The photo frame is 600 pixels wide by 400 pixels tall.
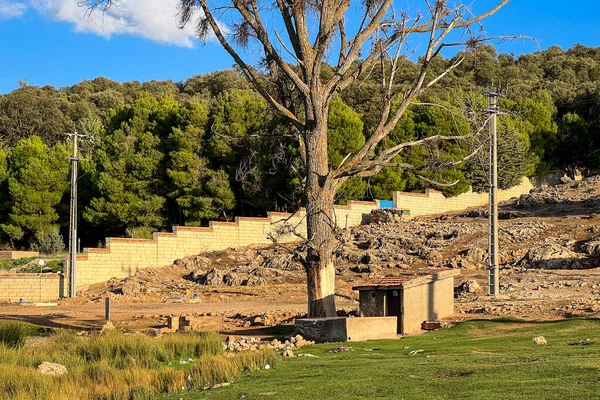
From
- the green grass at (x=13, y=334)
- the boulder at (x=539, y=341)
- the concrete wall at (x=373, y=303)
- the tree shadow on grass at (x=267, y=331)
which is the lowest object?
the tree shadow on grass at (x=267, y=331)

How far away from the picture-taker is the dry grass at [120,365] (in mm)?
14133

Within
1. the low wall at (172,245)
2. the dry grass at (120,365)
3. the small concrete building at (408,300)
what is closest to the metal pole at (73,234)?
the low wall at (172,245)

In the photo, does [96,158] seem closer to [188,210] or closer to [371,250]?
[188,210]

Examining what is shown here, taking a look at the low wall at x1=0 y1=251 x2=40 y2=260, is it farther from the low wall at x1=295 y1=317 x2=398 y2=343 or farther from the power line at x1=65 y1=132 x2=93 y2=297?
the low wall at x1=295 y1=317 x2=398 y2=343

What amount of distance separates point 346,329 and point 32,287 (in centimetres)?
2682

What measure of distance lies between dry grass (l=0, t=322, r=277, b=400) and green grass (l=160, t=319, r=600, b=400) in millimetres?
692

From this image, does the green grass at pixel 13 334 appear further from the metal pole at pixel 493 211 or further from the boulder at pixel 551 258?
the boulder at pixel 551 258

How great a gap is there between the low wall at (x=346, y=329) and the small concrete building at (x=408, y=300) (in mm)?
1123

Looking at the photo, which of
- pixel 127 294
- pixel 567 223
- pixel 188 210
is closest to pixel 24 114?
pixel 188 210

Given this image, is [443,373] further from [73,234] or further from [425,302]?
[73,234]

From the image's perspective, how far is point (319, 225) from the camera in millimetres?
21453

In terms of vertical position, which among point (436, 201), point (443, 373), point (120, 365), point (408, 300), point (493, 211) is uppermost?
point (436, 201)

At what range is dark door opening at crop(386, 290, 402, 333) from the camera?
23.0m

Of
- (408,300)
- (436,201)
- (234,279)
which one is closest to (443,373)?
(408,300)
